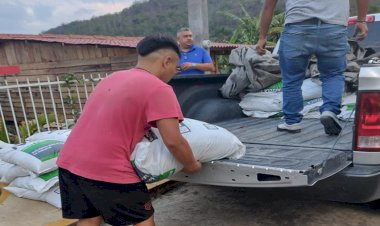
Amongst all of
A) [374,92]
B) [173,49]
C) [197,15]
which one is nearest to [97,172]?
[173,49]

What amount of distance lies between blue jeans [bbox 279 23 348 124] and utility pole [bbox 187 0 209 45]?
3025 mm

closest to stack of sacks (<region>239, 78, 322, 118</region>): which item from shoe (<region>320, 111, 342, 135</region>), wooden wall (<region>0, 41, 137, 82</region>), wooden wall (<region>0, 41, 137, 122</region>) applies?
shoe (<region>320, 111, 342, 135</region>)

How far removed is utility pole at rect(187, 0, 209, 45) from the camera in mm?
6297

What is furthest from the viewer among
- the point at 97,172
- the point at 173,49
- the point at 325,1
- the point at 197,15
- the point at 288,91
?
the point at 197,15

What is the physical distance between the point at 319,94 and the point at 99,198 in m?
3.01

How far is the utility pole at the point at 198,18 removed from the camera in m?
6.30

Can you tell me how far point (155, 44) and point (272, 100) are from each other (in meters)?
2.49

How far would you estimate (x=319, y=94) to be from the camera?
4.41m

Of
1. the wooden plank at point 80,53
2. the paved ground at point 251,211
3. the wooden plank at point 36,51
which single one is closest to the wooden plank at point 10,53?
the wooden plank at point 36,51

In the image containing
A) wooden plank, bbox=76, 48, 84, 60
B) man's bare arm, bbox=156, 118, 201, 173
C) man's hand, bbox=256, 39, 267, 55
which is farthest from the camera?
wooden plank, bbox=76, 48, 84, 60

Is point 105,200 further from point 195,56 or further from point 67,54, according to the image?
point 67,54

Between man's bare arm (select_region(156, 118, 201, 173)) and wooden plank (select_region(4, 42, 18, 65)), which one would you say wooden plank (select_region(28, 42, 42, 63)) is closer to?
wooden plank (select_region(4, 42, 18, 65))

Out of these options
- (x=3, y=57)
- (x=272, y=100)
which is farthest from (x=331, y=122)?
(x=3, y=57)

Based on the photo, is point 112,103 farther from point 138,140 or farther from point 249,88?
point 249,88
